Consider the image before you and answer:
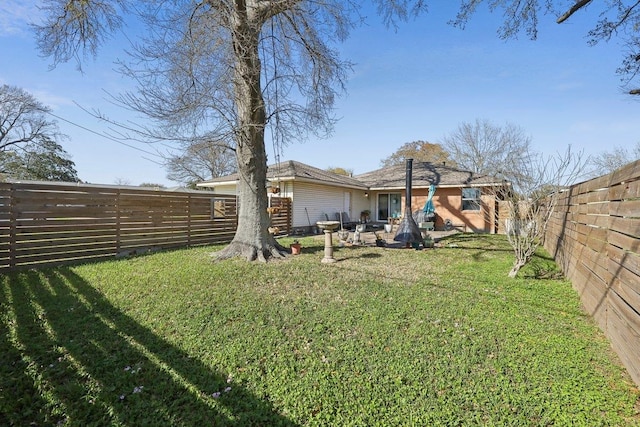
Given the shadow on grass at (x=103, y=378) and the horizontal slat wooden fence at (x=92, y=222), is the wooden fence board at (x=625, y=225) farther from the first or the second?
the horizontal slat wooden fence at (x=92, y=222)

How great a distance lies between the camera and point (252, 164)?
7547 millimetres

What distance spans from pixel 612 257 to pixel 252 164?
690 cm

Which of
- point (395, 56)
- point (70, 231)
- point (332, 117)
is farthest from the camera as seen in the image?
point (395, 56)

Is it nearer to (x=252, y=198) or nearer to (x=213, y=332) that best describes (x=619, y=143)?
(x=252, y=198)

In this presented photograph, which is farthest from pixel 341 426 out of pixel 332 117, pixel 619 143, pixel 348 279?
pixel 619 143

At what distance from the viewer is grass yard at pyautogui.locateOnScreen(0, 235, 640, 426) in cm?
227

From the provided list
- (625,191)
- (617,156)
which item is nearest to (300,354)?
(625,191)

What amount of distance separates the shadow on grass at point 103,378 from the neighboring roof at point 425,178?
1481 centimetres

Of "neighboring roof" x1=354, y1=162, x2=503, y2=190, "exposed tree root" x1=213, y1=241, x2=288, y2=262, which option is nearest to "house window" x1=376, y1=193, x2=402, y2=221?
"neighboring roof" x1=354, y1=162, x2=503, y2=190

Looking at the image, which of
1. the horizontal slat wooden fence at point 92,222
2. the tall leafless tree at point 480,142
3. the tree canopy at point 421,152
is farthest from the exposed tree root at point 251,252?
the tree canopy at point 421,152

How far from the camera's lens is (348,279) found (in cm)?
592

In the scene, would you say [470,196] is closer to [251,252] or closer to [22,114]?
[251,252]

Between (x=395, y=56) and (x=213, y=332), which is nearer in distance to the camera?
(x=213, y=332)

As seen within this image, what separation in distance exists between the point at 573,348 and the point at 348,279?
11.5 feet
